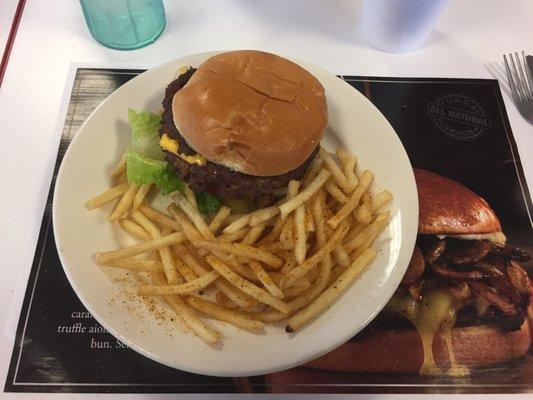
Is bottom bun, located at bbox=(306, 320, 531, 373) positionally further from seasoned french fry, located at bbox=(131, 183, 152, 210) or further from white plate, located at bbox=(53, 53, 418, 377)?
seasoned french fry, located at bbox=(131, 183, 152, 210)

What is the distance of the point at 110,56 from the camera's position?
2385 millimetres

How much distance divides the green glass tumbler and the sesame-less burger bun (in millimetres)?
959

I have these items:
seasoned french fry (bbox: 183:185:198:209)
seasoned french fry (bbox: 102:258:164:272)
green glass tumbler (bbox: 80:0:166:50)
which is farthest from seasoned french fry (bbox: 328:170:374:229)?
green glass tumbler (bbox: 80:0:166:50)

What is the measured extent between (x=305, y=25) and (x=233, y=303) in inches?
72.0

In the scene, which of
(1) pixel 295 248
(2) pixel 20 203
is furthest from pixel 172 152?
(2) pixel 20 203

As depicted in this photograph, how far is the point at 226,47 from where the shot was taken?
2.48 m


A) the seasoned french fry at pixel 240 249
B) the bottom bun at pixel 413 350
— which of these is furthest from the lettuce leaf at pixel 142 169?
the bottom bun at pixel 413 350

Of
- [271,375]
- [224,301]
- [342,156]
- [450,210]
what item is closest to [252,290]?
[224,301]

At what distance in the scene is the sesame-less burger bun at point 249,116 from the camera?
1535 mm

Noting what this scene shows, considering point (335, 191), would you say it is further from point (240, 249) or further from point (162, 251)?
point (162, 251)

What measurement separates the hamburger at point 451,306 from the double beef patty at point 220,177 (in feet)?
2.19

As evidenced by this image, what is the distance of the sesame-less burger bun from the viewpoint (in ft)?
5.04

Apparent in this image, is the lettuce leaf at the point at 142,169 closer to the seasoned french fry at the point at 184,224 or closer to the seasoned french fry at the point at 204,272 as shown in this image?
the seasoned french fry at the point at 184,224

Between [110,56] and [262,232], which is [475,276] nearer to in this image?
[262,232]
